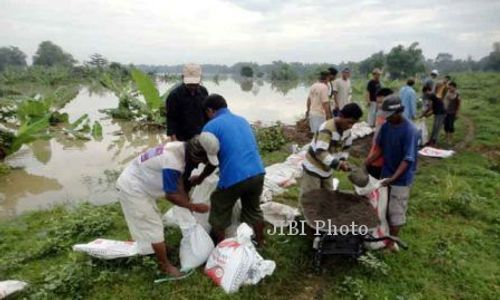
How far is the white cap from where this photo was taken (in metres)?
2.77

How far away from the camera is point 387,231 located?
372cm

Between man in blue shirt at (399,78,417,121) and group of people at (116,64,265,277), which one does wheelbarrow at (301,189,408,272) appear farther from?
man in blue shirt at (399,78,417,121)

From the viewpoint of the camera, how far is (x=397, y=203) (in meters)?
3.58

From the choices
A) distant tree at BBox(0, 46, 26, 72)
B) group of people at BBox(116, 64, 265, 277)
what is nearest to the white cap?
group of people at BBox(116, 64, 265, 277)

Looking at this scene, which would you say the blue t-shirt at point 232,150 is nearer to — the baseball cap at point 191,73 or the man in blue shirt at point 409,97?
the baseball cap at point 191,73

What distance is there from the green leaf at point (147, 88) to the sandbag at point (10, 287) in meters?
6.46

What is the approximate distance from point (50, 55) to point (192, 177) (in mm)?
81422

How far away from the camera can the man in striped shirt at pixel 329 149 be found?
3377mm

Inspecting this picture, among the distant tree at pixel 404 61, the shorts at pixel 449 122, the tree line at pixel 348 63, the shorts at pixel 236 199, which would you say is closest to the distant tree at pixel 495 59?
the tree line at pixel 348 63

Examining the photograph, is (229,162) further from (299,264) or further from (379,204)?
(379,204)

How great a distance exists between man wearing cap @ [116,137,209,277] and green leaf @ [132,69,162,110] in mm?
6318

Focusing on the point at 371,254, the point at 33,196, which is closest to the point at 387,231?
the point at 371,254

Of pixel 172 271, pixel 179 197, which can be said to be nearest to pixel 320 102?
pixel 179 197

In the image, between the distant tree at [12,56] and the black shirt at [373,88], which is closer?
the black shirt at [373,88]
